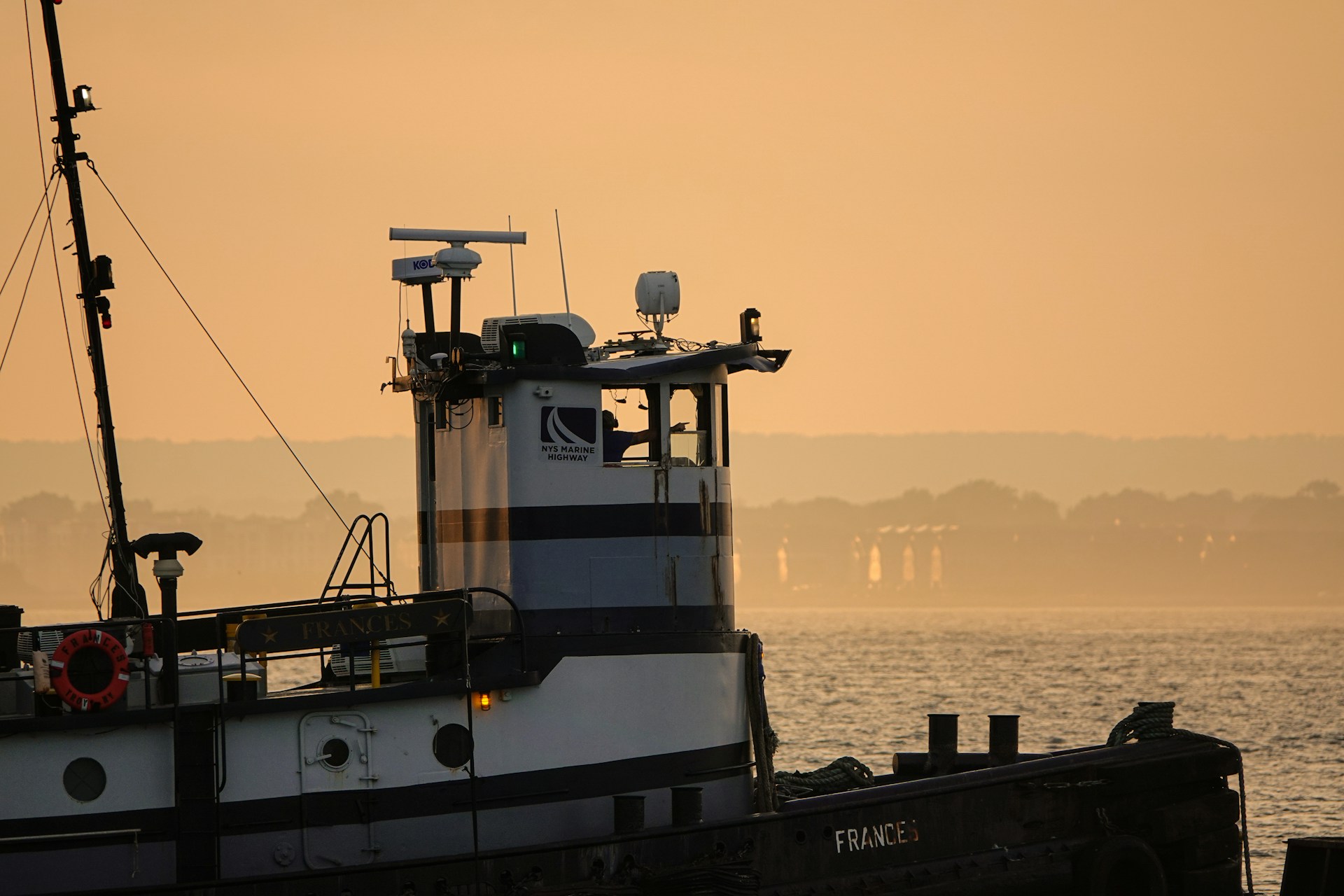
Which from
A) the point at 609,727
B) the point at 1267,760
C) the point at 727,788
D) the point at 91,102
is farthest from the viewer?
the point at 1267,760

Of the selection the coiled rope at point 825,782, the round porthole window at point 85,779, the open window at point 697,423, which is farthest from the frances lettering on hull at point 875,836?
the round porthole window at point 85,779

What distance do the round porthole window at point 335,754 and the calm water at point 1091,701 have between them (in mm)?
21460

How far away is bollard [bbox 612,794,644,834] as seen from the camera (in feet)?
48.9

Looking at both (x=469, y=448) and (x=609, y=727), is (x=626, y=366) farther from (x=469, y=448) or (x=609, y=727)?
(x=609, y=727)

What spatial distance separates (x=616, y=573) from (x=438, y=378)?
2.26 metres

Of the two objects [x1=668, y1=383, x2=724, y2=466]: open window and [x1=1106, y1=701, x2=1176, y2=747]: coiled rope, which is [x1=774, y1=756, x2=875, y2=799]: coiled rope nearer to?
[x1=1106, y1=701, x2=1176, y2=747]: coiled rope

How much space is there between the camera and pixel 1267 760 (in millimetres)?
58594

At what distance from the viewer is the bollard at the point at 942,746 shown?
20438 mm

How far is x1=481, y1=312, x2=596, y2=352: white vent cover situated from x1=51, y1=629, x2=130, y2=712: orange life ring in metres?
4.03

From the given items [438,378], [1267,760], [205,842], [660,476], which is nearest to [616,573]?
[660,476]

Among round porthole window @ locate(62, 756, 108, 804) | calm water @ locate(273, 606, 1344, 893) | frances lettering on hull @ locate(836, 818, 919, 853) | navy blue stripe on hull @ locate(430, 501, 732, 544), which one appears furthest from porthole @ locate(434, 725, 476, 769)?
calm water @ locate(273, 606, 1344, 893)

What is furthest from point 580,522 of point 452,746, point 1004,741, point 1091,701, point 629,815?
point 1091,701

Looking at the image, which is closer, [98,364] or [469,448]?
[469,448]

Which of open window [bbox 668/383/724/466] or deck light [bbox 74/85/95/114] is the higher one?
deck light [bbox 74/85/95/114]
